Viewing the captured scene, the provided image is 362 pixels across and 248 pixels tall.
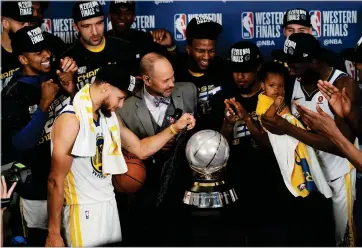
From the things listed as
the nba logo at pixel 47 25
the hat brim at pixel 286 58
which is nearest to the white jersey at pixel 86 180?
the nba logo at pixel 47 25

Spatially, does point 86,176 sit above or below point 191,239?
above

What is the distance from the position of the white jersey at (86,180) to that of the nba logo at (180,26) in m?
0.88

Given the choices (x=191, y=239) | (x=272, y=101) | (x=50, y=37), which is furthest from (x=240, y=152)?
(x=50, y=37)

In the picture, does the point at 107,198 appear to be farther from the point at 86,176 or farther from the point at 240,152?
the point at 240,152

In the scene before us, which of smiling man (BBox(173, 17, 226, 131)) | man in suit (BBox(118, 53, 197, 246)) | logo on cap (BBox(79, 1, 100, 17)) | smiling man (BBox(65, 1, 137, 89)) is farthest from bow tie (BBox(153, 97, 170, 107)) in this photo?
logo on cap (BBox(79, 1, 100, 17))

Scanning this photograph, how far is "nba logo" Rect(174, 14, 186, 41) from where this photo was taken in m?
4.66

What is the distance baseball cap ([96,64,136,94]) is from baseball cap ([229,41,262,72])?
72cm

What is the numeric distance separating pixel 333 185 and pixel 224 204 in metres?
0.80

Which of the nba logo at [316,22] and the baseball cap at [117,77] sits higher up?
the nba logo at [316,22]

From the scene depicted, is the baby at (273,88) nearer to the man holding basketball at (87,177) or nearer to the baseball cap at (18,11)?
the man holding basketball at (87,177)

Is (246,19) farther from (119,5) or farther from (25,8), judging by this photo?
(25,8)

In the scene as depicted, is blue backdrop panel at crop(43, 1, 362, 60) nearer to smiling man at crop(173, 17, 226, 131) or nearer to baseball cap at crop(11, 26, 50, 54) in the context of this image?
smiling man at crop(173, 17, 226, 131)

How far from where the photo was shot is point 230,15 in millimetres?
4664

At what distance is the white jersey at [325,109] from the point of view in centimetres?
442
